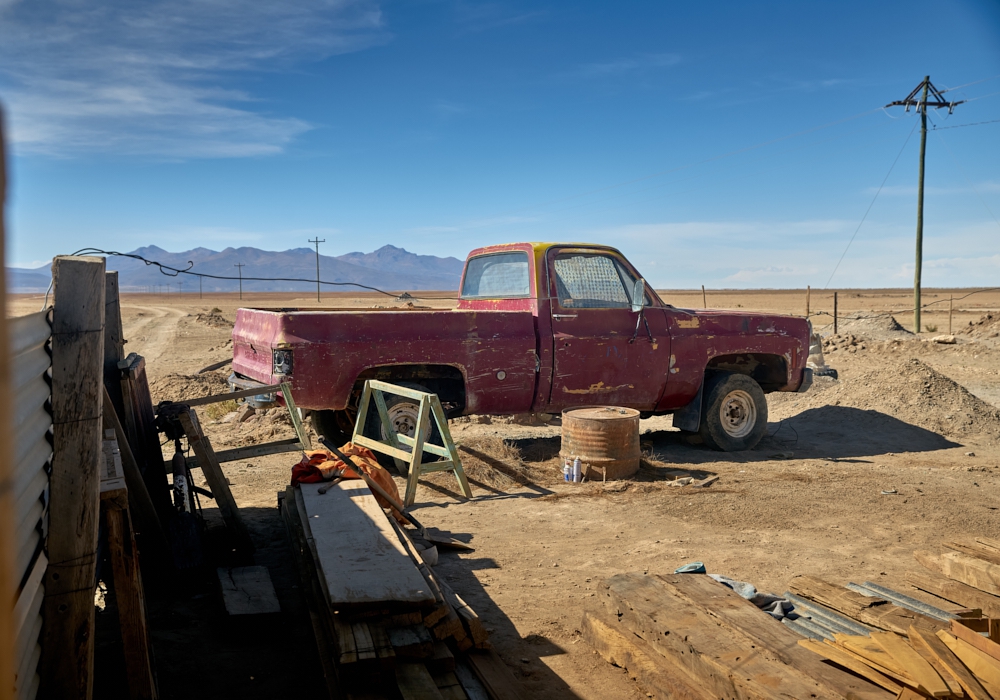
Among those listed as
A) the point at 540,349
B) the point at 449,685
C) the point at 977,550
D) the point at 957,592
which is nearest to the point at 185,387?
the point at 540,349

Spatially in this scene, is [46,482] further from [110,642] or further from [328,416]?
[328,416]

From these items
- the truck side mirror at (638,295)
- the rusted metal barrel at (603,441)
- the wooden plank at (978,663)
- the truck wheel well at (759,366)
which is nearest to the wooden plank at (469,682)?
the wooden plank at (978,663)

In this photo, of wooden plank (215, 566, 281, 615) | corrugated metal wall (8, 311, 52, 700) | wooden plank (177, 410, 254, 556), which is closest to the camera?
corrugated metal wall (8, 311, 52, 700)

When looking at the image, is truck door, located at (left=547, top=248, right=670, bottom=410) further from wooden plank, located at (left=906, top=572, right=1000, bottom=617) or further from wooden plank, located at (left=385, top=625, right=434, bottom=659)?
wooden plank, located at (left=385, top=625, right=434, bottom=659)

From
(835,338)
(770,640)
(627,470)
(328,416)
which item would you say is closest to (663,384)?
(627,470)

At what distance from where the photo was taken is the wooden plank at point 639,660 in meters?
3.13

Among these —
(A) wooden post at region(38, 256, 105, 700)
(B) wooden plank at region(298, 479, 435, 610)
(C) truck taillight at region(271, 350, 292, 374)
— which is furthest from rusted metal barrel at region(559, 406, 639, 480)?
(A) wooden post at region(38, 256, 105, 700)

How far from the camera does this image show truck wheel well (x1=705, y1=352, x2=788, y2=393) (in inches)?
349

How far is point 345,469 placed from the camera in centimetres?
532

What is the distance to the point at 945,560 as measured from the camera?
464 centimetres

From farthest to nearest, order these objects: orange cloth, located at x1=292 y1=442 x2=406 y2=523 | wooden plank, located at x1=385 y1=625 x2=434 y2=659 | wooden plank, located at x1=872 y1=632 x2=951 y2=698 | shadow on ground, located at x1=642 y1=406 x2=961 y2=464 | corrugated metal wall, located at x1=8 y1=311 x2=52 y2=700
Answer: shadow on ground, located at x1=642 y1=406 x2=961 y2=464, orange cloth, located at x1=292 y1=442 x2=406 y2=523, wooden plank, located at x1=385 y1=625 x2=434 y2=659, wooden plank, located at x1=872 y1=632 x2=951 y2=698, corrugated metal wall, located at x1=8 y1=311 x2=52 y2=700

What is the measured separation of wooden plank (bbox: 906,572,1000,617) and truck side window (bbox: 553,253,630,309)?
12.9ft

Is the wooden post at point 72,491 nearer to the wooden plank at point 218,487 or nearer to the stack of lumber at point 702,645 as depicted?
the stack of lumber at point 702,645

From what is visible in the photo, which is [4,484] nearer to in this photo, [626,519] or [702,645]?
[702,645]
